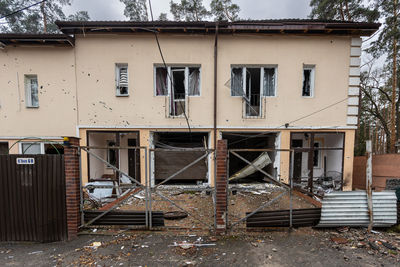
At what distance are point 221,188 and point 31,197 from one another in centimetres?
420

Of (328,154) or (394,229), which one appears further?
(328,154)

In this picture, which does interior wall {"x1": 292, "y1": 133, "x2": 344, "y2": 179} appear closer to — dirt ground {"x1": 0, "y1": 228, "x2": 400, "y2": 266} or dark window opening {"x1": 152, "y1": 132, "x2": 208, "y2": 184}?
dirt ground {"x1": 0, "y1": 228, "x2": 400, "y2": 266}

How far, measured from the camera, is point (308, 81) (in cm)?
697

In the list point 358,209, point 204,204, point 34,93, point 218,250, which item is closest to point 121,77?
point 34,93

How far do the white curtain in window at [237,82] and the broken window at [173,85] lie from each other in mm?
1491

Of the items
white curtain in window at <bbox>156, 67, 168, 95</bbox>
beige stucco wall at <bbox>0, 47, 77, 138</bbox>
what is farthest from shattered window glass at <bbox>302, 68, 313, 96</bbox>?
beige stucco wall at <bbox>0, 47, 77, 138</bbox>

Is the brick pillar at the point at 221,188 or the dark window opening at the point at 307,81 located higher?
the dark window opening at the point at 307,81

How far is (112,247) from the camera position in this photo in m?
3.33

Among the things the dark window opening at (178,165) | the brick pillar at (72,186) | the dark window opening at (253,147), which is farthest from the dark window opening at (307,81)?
the brick pillar at (72,186)

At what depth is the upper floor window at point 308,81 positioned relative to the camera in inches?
268

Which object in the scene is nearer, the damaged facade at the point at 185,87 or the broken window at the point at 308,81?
the damaged facade at the point at 185,87

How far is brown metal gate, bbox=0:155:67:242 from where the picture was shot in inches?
139

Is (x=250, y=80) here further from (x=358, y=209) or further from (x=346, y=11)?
(x=346, y=11)

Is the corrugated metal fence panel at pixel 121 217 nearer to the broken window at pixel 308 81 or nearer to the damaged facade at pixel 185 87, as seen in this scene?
the damaged facade at pixel 185 87
